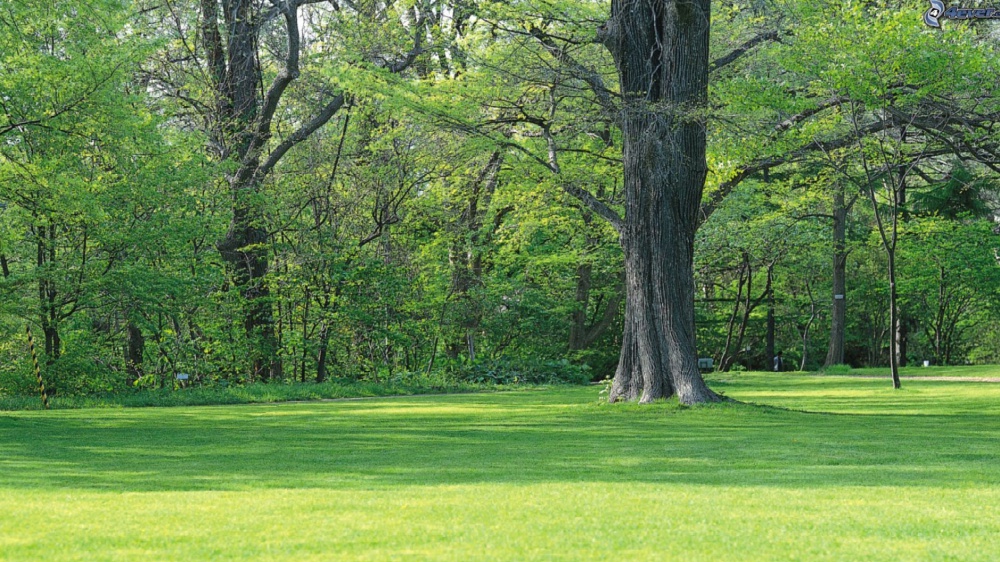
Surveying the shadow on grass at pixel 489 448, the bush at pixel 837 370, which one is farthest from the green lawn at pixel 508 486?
the bush at pixel 837 370

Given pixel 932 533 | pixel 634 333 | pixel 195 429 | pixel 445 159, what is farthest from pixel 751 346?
pixel 932 533

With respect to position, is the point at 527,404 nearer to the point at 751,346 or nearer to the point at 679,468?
the point at 679,468

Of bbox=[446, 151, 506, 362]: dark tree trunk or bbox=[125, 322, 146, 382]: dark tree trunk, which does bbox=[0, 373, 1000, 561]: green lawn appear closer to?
bbox=[125, 322, 146, 382]: dark tree trunk

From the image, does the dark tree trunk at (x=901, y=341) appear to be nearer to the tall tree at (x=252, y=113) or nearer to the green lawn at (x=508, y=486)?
the tall tree at (x=252, y=113)

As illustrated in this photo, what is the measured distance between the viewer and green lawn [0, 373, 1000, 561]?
6.24 metres

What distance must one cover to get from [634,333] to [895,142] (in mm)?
8122

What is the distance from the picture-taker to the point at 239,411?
19234mm

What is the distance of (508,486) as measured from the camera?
8.84m

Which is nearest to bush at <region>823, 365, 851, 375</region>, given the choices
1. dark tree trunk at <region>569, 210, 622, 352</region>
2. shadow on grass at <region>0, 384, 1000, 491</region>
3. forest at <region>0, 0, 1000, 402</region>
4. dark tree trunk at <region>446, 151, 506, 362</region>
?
forest at <region>0, 0, 1000, 402</region>

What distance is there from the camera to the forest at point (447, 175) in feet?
59.5

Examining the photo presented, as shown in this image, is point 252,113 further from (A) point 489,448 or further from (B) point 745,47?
(A) point 489,448

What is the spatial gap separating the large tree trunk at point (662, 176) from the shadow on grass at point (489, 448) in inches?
42.6

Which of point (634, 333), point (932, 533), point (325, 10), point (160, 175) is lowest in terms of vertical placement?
point (932, 533)

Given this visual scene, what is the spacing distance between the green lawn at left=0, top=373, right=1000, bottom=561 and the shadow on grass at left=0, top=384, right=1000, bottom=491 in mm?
45
